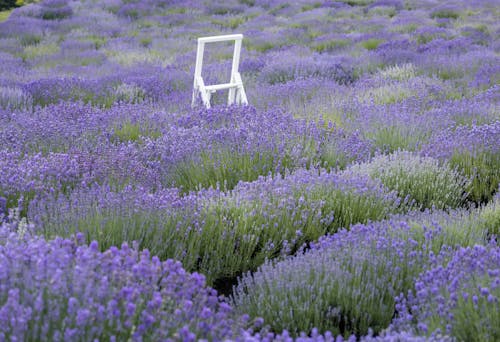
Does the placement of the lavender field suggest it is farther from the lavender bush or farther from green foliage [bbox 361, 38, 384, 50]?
green foliage [bbox 361, 38, 384, 50]

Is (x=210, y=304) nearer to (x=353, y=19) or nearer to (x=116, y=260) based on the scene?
(x=116, y=260)

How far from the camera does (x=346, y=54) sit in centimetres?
927

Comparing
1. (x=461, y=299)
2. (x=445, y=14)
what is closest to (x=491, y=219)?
(x=461, y=299)

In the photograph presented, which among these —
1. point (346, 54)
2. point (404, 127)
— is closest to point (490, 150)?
point (404, 127)

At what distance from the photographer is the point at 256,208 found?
3.04 meters

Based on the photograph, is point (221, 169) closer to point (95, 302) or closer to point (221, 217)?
point (221, 217)

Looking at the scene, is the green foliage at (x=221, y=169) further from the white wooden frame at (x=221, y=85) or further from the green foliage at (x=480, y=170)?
the white wooden frame at (x=221, y=85)

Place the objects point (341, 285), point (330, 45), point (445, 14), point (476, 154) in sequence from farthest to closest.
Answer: point (445, 14)
point (330, 45)
point (476, 154)
point (341, 285)

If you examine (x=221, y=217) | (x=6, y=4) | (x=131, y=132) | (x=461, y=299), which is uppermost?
(x=461, y=299)

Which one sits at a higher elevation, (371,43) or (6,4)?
(371,43)

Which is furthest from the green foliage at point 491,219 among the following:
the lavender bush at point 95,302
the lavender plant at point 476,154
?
the lavender bush at point 95,302

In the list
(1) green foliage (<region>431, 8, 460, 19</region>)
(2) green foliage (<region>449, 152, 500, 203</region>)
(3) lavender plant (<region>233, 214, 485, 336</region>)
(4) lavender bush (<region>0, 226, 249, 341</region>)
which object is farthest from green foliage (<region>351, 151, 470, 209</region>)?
(1) green foliage (<region>431, 8, 460, 19</region>)

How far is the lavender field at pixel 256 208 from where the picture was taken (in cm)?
177

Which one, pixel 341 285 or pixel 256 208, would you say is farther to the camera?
pixel 256 208
